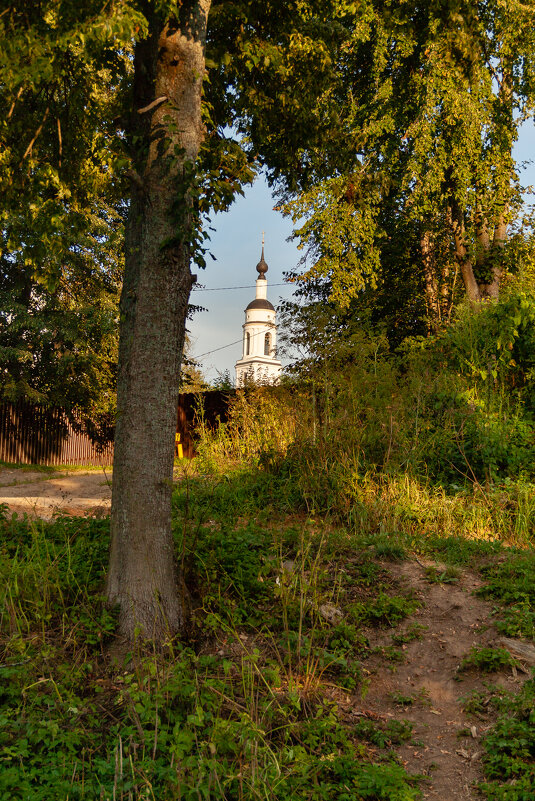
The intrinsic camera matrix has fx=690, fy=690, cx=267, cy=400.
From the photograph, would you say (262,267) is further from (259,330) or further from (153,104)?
(153,104)

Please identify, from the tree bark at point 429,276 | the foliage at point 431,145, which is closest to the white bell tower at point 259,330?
the tree bark at point 429,276

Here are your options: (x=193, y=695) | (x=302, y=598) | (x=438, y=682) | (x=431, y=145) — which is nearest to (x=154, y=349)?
(x=302, y=598)

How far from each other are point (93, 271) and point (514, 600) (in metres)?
17.0

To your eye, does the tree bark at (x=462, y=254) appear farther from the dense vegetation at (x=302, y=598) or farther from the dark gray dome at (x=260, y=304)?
the dark gray dome at (x=260, y=304)

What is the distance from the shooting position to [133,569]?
4.37m

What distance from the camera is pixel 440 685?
4.28m

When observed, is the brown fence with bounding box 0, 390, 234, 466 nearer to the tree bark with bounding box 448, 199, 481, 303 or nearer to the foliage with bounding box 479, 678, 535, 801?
the tree bark with bounding box 448, 199, 481, 303

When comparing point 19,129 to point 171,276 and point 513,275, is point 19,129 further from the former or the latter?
point 513,275

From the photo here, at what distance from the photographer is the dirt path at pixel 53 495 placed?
299 inches

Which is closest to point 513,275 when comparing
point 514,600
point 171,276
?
point 514,600

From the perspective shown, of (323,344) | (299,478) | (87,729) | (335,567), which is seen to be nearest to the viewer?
(87,729)

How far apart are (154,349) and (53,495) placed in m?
6.71

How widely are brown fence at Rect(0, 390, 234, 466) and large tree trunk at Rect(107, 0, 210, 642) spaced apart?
14090 mm

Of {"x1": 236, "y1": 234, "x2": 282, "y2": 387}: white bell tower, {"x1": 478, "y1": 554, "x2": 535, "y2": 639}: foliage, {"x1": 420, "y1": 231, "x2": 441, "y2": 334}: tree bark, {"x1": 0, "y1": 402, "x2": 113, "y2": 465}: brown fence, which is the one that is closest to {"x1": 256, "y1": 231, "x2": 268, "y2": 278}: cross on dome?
{"x1": 236, "y1": 234, "x2": 282, "y2": 387}: white bell tower
